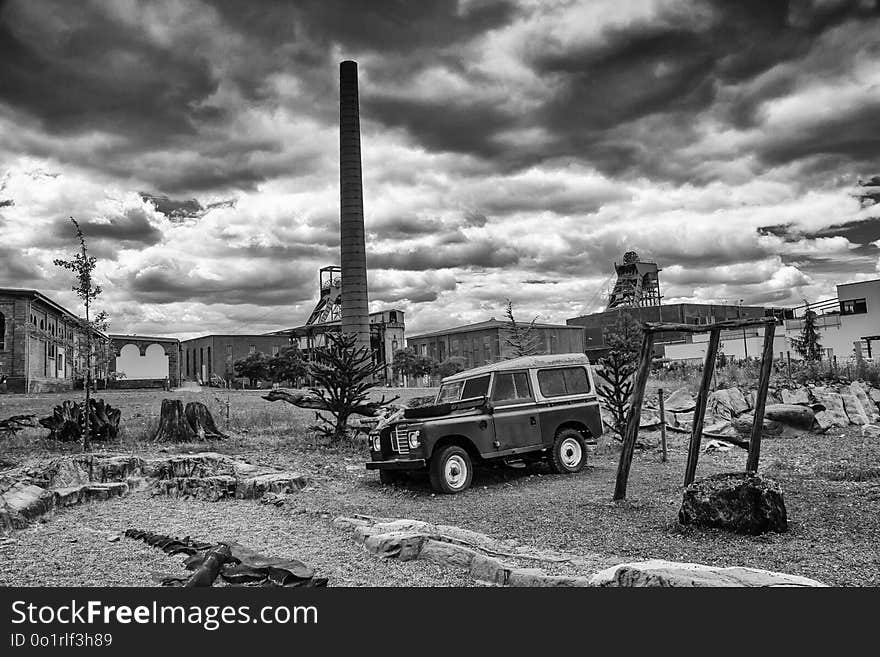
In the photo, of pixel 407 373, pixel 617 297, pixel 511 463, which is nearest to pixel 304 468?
pixel 511 463

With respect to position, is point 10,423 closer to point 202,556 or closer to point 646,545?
point 202,556

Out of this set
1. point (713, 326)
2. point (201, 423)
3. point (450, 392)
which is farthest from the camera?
point (201, 423)

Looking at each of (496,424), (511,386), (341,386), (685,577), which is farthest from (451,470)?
(341,386)

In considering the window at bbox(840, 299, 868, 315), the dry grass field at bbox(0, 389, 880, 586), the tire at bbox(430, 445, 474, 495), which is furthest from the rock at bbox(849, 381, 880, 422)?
the window at bbox(840, 299, 868, 315)

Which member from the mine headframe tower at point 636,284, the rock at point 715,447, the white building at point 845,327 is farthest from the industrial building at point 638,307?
the rock at point 715,447

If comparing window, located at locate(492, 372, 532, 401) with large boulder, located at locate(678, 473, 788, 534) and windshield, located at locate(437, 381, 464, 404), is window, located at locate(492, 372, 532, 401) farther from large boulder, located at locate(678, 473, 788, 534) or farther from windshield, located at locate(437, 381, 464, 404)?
large boulder, located at locate(678, 473, 788, 534)

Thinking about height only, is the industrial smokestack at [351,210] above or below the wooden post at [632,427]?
above

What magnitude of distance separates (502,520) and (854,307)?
53.3 meters

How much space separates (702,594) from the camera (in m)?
4.17

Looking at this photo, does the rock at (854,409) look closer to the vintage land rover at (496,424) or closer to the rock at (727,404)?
the rock at (727,404)

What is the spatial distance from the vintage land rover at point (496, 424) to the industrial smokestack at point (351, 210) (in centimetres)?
1872

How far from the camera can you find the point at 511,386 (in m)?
11.7

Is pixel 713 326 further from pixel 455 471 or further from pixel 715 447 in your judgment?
pixel 715 447

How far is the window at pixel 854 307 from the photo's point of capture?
167ft
